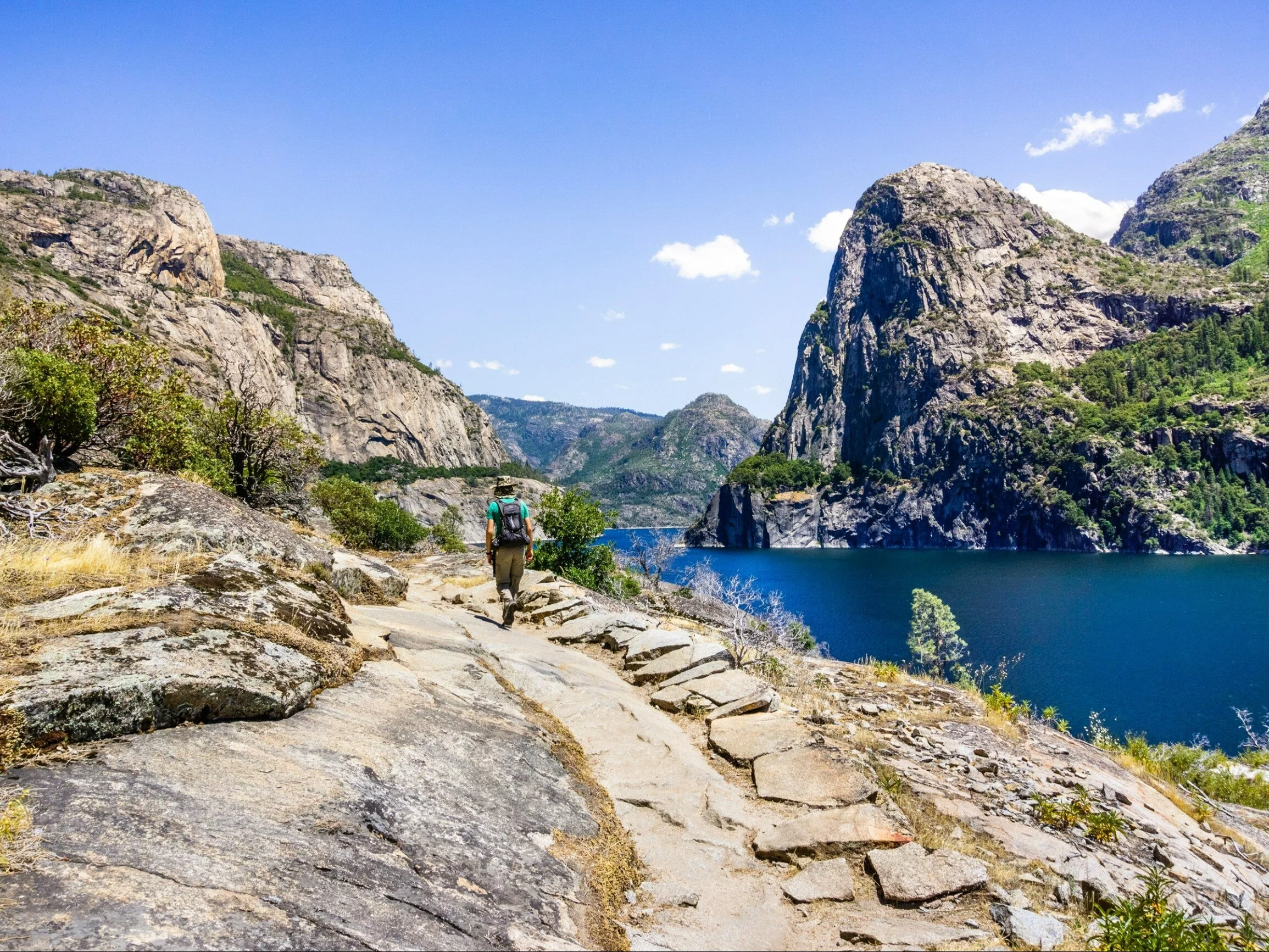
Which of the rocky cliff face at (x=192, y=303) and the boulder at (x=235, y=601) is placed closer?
the boulder at (x=235, y=601)

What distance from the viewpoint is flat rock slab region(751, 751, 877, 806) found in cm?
735

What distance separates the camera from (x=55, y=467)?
38.5 feet

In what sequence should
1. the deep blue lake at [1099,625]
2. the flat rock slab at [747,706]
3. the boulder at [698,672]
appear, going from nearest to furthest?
1. the flat rock slab at [747,706]
2. the boulder at [698,672]
3. the deep blue lake at [1099,625]

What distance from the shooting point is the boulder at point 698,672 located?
1191 cm

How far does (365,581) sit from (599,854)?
9764 mm

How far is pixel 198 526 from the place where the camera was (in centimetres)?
1006

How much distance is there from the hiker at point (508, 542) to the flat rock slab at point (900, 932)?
9.62m

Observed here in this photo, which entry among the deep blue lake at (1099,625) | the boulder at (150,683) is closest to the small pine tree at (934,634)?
the deep blue lake at (1099,625)

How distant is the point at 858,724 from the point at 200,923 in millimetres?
11060

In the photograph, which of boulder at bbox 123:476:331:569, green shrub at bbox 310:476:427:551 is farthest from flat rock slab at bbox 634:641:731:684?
green shrub at bbox 310:476:427:551

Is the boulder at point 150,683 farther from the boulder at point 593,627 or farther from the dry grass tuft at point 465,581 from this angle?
the dry grass tuft at point 465,581

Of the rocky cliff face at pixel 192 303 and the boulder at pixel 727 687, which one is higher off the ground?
the rocky cliff face at pixel 192 303

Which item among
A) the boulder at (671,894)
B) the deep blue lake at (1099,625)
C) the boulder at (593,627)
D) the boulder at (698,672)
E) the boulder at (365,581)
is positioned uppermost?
the boulder at (365,581)

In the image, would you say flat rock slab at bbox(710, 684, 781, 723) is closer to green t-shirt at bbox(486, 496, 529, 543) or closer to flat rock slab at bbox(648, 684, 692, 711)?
flat rock slab at bbox(648, 684, 692, 711)
